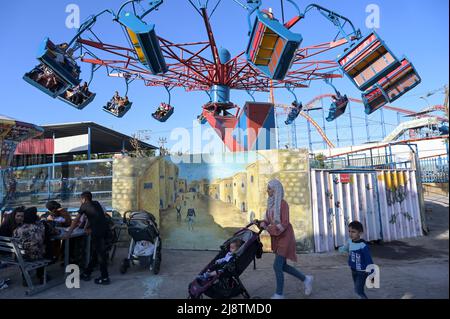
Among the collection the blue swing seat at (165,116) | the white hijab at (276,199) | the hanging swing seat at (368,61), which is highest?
the blue swing seat at (165,116)

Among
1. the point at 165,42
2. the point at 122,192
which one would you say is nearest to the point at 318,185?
the point at 122,192

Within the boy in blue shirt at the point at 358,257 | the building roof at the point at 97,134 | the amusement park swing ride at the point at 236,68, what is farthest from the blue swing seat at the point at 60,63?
the boy in blue shirt at the point at 358,257

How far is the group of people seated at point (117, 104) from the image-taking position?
13.0m

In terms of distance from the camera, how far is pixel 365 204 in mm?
7188

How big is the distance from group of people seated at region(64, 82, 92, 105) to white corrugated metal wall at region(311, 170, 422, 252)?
30.5ft

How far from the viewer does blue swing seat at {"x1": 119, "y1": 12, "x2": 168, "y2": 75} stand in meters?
6.77

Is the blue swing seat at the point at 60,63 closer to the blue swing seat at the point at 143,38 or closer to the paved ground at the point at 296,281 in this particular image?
the blue swing seat at the point at 143,38

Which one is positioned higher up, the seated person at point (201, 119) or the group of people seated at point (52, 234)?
the seated person at point (201, 119)

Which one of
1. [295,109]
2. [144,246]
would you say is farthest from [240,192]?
[295,109]

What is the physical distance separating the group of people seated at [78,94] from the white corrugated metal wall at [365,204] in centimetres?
929

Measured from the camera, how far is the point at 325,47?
489 inches

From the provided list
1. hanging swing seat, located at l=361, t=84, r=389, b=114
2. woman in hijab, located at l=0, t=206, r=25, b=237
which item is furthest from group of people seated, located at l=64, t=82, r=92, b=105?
hanging swing seat, located at l=361, t=84, r=389, b=114
